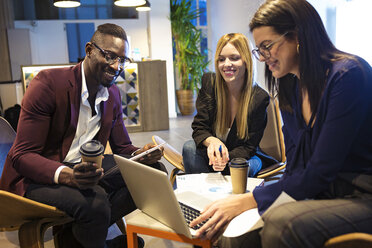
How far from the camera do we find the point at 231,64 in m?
2.35

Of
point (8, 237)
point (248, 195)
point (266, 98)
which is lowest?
point (8, 237)

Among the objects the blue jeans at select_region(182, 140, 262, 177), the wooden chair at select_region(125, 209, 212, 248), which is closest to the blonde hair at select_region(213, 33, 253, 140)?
the blue jeans at select_region(182, 140, 262, 177)

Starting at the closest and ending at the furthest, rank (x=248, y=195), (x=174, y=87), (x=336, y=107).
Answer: (x=336, y=107)
(x=248, y=195)
(x=174, y=87)

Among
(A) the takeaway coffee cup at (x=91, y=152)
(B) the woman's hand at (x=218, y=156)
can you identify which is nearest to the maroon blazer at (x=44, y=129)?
(A) the takeaway coffee cup at (x=91, y=152)

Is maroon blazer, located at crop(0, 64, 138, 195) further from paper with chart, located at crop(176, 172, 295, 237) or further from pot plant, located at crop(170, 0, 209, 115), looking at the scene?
pot plant, located at crop(170, 0, 209, 115)

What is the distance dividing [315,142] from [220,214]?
41 centimetres

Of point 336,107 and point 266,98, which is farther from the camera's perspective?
point 266,98

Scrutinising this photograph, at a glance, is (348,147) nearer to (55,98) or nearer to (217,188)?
(217,188)

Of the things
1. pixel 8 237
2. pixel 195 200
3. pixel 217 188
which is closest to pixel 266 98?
pixel 217 188

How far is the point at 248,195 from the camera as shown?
1.34m

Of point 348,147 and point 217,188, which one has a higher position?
point 348,147

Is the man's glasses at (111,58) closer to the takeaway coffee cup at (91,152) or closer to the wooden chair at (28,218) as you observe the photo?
the takeaway coffee cup at (91,152)

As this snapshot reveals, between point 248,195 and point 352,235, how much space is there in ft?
1.37

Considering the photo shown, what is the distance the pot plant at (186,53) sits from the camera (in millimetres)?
8062
